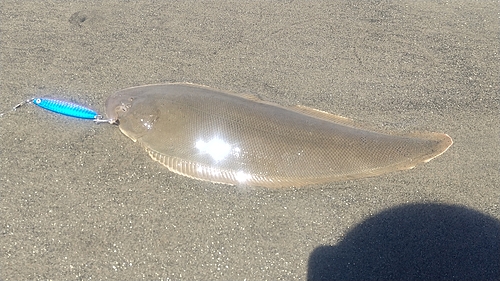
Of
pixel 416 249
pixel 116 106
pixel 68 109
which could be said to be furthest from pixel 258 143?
pixel 68 109

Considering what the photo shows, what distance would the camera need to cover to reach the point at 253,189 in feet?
10.8

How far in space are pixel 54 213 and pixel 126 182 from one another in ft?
2.09

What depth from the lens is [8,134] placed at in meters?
3.51

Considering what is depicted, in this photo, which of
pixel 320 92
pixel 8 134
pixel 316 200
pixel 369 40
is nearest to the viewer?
pixel 316 200

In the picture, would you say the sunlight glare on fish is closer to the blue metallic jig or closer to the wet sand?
the wet sand

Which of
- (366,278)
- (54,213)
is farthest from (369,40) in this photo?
(54,213)

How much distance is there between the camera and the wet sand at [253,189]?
311cm

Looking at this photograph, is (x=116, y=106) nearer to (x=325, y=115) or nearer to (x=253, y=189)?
(x=253, y=189)

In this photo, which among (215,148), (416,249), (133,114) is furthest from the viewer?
(133,114)

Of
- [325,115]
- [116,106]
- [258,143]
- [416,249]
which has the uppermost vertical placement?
[325,115]

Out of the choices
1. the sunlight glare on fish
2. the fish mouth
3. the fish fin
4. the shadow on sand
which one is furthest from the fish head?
the shadow on sand

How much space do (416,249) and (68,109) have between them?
3.35 metres

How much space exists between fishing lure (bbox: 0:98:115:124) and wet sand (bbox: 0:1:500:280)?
107 mm

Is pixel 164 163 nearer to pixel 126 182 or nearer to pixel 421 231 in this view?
pixel 126 182
